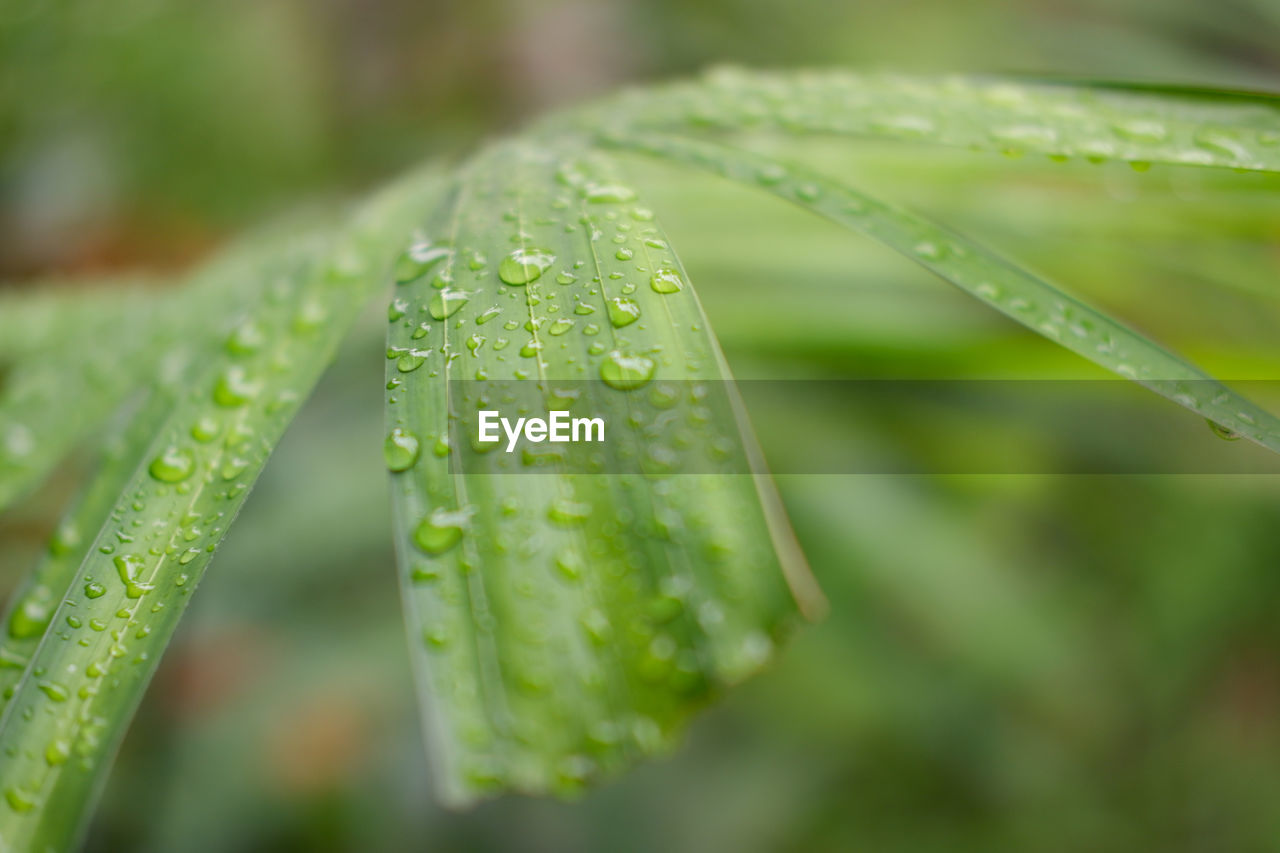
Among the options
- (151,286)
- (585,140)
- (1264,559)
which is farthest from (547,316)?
(1264,559)

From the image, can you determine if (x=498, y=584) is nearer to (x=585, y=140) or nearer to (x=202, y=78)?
(x=585, y=140)

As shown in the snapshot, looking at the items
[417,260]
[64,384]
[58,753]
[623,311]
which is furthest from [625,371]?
[64,384]

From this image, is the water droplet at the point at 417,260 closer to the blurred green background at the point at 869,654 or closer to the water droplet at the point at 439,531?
the water droplet at the point at 439,531

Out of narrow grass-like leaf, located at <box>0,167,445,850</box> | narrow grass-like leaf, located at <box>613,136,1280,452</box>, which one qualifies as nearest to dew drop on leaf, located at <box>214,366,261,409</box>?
narrow grass-like leaf, located at <box>0,167,445,850</box>

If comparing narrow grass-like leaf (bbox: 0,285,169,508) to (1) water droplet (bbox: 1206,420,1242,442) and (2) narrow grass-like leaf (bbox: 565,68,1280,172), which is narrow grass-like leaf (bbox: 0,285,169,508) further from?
(1) water droplet (bbox: 1206,420,1242,442)

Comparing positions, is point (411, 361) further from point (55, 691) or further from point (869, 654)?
point (869, 654)
